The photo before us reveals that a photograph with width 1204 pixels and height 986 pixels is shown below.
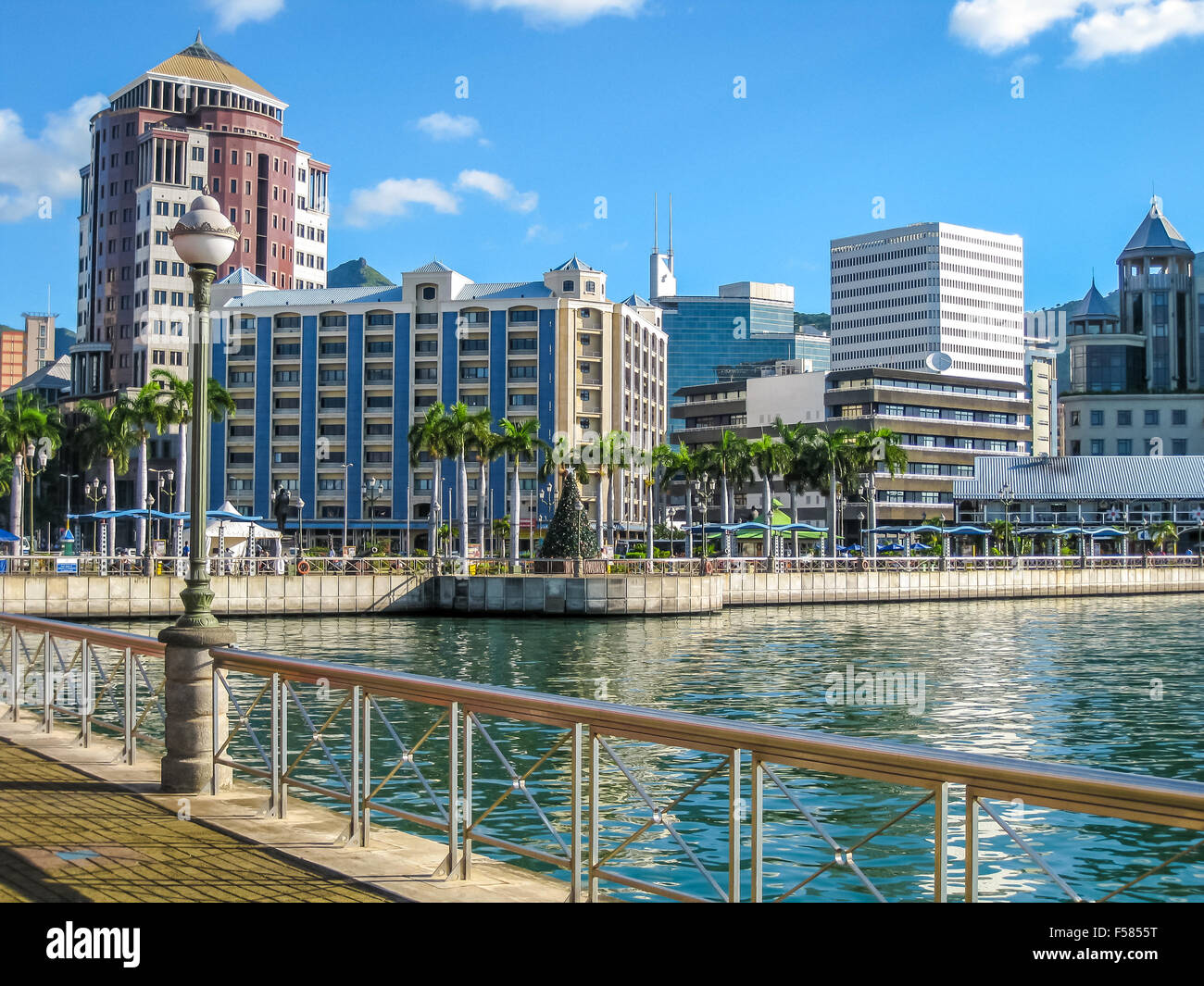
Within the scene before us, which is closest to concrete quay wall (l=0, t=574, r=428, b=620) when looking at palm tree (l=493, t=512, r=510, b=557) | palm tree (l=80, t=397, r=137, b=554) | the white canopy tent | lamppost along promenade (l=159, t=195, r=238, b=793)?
the white canopy tent

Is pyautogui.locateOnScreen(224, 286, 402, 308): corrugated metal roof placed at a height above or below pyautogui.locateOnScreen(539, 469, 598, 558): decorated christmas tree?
above

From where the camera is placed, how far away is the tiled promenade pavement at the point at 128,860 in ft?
26.3

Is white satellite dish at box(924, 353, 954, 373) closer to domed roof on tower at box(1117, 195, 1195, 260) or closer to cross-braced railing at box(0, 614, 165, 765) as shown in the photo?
domed roof on tower at box(1117, 195, 1195, 260)

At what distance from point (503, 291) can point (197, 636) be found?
114 meters

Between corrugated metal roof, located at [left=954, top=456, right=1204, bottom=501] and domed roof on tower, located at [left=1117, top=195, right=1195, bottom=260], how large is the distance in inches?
2975

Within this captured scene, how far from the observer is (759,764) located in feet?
22.1

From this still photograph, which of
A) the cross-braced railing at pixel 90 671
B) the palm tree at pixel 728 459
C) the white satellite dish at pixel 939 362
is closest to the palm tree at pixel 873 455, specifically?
the palm tree at pixel 728 459

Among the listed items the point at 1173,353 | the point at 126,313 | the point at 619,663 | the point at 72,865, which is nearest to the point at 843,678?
the point at 619,663

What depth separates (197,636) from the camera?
11.7 m

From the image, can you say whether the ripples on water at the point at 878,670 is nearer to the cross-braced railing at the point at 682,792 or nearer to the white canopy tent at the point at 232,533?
the cross-braced railing at the point at 682,792

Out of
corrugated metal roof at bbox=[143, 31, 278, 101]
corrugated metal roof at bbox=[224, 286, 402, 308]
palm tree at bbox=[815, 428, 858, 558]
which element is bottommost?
palm tree at bbox=[815, 428, 858, 558]

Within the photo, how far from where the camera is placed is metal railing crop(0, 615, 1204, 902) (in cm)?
596
